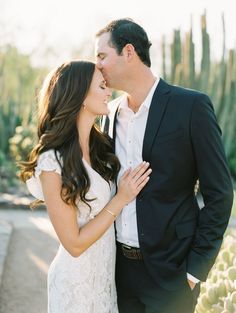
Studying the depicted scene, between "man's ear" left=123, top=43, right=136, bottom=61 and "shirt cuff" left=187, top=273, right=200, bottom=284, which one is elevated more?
"man's ear" left=123, top=43, right=136, bottom=61

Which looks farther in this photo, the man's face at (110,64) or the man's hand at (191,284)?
the man's face at (110,64)

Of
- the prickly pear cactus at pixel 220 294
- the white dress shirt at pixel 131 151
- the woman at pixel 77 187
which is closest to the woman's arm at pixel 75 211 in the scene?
the woman at pixel 77 187

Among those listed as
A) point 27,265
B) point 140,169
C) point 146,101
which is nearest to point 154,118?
point 146,101

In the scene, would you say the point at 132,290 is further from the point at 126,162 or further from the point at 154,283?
the point at 126,162

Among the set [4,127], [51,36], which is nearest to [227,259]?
[4,127]

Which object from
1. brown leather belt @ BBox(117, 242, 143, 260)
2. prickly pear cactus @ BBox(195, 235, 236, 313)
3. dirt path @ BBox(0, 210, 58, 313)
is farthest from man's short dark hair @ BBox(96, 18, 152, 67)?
dirt path @ BBox(0, 210, 58, 313)

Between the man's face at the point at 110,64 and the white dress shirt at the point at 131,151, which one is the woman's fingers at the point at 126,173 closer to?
the white dress shirt at the point at 131,151

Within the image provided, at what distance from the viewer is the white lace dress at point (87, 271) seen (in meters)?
3.15

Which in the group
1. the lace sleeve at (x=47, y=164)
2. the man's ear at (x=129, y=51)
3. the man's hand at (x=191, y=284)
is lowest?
the man's hand at (x=191, y=284)

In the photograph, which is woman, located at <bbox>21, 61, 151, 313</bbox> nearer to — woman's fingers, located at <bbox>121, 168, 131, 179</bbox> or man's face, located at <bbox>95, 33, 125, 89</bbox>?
woman's fingers, located at <bbox>121, 168, 131, 179</bbox>

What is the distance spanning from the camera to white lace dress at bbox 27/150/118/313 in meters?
3.15

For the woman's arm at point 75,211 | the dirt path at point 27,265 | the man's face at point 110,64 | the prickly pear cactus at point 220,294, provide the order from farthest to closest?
the dirt path at point 27,265 < the prickly pear cactus at point 220,294 < the man's face at point 110,64 < the woman's arm at point 75,211

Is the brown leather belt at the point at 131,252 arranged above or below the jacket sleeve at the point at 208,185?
below

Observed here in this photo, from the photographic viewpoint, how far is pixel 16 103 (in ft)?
58.9
